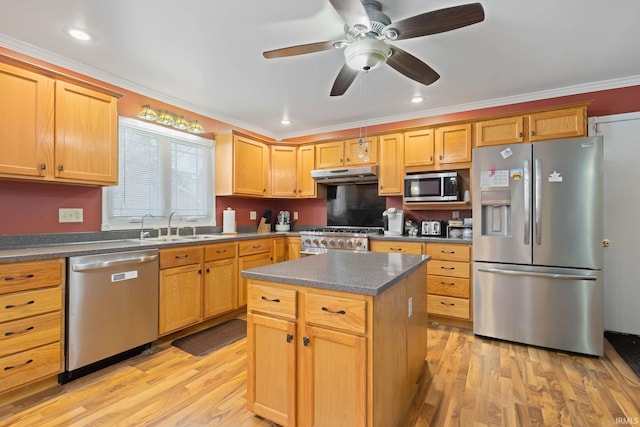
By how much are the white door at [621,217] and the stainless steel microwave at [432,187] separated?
1.41 m

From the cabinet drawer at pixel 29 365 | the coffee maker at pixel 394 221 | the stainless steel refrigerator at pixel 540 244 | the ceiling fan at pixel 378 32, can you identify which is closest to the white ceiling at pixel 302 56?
the ceiling fan at pixel 378 32

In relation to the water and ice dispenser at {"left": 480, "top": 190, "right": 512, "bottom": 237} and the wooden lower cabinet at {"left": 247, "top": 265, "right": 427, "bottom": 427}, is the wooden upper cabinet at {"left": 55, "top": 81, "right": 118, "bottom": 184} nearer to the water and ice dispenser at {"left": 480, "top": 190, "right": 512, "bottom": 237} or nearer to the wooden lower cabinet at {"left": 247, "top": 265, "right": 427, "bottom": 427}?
the wooden lower cabinet at {"left": 247, "top": 265, "right": 427, "bottom": 427}

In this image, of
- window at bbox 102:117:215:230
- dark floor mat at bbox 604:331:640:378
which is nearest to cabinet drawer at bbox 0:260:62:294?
window at bbox 102:117:215:230

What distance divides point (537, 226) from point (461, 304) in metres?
1.08

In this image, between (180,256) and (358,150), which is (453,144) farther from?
(180,256)

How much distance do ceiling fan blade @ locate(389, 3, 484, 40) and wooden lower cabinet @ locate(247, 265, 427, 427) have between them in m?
1.44

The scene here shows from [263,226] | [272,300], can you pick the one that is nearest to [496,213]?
[272,300]

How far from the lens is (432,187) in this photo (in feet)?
12.1

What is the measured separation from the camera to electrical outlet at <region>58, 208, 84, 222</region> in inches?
104

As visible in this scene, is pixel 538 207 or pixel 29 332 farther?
pixel 538 207

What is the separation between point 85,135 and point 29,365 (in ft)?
5.57

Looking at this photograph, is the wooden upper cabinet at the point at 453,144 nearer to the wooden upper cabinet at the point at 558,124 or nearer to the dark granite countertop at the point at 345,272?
the wooden upper cabinet at the point at 558,124

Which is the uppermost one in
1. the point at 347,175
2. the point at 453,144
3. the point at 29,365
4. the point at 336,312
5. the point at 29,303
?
the point at 453,144

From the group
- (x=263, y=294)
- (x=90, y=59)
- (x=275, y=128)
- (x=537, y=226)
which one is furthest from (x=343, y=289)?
(x=275, y=128)
